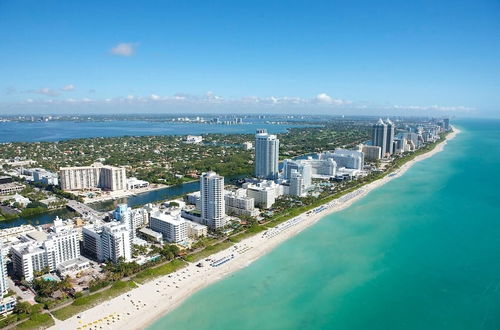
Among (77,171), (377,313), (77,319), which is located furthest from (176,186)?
(377,313)

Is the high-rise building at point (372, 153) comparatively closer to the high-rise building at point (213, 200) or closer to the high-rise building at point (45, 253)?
the high-rise building at point (213, 200)

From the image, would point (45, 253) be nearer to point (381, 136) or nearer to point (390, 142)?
point (381, 136)

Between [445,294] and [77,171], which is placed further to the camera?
[77,171]

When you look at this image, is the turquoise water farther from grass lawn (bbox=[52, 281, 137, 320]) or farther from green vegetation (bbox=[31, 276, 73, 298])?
green vegetation (bbox=[31, 276, 73, 298])

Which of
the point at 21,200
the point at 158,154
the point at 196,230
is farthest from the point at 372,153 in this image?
the point at 21,200

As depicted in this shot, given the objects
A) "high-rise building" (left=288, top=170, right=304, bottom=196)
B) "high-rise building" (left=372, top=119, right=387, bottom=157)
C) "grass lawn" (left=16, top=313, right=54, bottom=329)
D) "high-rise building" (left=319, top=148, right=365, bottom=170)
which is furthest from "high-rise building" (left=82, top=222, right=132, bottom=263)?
"high-rise building" (left=372, top=119, right=387, bottom=157)

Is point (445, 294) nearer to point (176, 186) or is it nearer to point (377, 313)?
point (377, 313)
